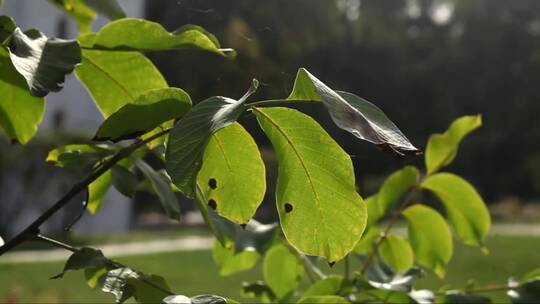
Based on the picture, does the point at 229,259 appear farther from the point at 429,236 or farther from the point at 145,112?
the point at 145,112

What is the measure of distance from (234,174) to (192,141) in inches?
5.7

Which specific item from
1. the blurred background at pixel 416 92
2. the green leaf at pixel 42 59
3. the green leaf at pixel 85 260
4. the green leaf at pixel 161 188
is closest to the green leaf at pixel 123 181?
the green leaf at pixel 161 188

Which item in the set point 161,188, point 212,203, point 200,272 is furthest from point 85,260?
point 200,272

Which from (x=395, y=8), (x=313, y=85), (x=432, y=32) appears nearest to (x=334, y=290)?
(x=313, y=85)

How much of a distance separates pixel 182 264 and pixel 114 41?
9193mm

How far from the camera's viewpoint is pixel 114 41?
2.51 feet

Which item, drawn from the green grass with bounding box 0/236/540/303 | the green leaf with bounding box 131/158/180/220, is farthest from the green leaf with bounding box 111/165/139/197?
the green grass with bounding box 0/236/540/303

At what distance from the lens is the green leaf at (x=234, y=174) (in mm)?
681

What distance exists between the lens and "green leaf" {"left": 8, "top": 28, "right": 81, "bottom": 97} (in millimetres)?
575

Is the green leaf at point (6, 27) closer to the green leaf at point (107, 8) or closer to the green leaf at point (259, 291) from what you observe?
the green leaf at point (107, 8)

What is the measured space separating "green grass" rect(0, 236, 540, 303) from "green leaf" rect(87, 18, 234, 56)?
17.1 feet

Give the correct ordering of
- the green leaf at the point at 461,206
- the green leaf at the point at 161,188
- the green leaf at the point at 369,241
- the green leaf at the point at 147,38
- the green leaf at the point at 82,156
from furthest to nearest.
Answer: the green leaf at the point at 369,241 < the green leaf at the point at 461,206 < the green leaf at the point at 161,188 < the green leaf at the point at 82,156 < the green leaf at the point at 147,38

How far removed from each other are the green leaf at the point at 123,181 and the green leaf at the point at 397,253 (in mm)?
358

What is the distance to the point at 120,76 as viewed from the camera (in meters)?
0.85
